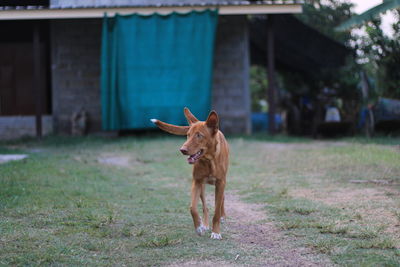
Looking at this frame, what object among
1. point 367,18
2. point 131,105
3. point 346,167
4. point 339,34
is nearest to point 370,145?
point 346,167

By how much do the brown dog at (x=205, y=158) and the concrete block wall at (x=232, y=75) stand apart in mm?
10550

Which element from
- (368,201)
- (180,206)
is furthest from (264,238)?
(368,201)

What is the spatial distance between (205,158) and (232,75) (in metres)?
11.1

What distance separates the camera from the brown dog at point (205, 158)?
16.9 ft

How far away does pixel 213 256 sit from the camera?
4676 millimetres

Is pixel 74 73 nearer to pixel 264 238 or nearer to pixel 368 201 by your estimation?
pixel 368 201

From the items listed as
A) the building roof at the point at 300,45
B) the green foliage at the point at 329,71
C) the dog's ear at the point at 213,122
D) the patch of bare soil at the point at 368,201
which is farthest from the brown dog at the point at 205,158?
the green foliage at the point at 329,71

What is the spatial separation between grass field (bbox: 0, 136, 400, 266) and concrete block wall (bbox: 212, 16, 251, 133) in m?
3.43

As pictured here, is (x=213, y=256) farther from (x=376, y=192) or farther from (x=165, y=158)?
(x=165, y=158)

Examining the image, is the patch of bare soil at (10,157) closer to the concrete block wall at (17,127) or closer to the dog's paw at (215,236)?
the concrete block wall at (17,127)

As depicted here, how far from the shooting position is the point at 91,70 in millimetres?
16375

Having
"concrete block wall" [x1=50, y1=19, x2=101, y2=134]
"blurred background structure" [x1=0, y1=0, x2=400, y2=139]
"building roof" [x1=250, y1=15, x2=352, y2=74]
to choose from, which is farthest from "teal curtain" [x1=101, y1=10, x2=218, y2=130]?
"building roof" [x1=250, y1=15, x2=352, y2=74]

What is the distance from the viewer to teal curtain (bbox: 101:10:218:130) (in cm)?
1458

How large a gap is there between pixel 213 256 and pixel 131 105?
33.7ft
